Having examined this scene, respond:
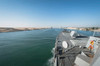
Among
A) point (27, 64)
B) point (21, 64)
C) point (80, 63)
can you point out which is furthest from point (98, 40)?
point (21, 64)

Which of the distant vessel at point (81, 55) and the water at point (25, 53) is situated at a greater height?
the distant vessel at point (81, 55)

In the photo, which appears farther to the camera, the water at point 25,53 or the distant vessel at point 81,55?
the water at point 25,53

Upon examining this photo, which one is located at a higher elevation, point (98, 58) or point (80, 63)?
point (98, 58)

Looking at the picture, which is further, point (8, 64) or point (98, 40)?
point (8, 64)

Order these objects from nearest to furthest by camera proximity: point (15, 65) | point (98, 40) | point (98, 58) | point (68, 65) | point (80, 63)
A: point (98, 58) < point (80, 63) < point (68, 65) < point (98, 40) < point (15, 65)

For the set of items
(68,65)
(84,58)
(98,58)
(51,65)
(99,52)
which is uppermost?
(99,52)

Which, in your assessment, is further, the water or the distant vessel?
the water

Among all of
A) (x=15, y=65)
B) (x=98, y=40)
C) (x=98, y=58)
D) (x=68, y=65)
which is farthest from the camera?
(x=15, y=65)

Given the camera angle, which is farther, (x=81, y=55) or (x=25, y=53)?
(x=25, y=53)

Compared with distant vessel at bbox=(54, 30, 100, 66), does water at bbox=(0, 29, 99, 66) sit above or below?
below

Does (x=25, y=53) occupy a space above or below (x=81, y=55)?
below

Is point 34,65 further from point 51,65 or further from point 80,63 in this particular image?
point 80,63

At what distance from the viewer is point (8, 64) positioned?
1110 centimetres

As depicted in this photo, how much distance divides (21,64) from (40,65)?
4.37m
